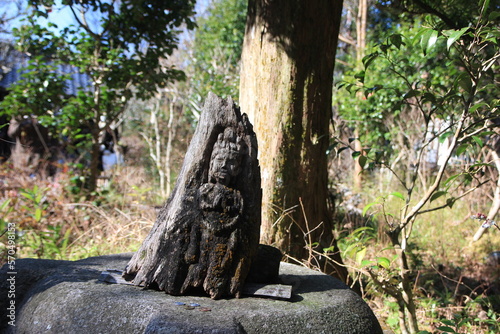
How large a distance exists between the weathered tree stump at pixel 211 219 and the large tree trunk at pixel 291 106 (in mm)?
1184

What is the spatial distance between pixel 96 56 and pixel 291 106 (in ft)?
11.9

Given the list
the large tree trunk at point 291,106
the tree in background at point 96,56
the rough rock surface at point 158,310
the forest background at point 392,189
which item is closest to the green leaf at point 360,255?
the forest background at point 392,189

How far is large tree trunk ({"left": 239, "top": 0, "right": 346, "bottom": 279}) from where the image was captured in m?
3.25

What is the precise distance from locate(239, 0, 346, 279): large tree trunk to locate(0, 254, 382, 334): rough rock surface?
43.7 inches

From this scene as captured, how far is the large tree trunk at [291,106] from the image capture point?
3.25 metres

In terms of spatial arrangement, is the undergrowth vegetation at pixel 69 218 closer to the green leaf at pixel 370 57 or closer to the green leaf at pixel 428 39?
A: the green leaf at pixel 370 57

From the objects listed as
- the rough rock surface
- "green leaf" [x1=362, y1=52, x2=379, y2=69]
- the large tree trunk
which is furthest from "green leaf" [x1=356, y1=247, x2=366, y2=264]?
"green leaf" [x1=362, y1=52, x2=379, y2=69]

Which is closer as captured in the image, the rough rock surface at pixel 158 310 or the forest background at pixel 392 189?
the rough rock surface at pixel 158 310

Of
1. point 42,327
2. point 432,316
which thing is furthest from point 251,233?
point 432,316

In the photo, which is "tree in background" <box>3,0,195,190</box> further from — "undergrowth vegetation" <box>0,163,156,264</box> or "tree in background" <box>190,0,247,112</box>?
"tree in background" <box>190,0,247,112</box>

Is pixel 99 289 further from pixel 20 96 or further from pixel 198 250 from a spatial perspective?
pixel 20 96

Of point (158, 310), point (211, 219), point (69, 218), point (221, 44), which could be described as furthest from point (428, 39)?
point (221, 44)

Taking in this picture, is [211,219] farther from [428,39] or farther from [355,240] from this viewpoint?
[355,240]

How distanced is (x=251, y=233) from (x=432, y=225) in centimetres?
500
